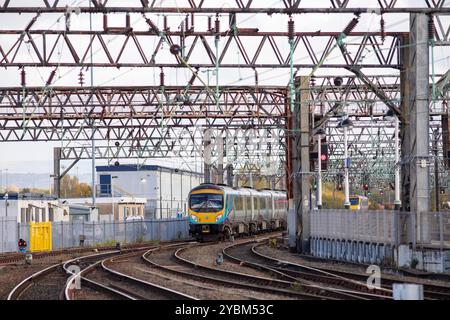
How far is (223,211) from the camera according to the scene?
170 feet

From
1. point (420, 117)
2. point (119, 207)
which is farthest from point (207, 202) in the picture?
point (119, 207)

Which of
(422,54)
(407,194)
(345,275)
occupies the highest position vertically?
(422,54)

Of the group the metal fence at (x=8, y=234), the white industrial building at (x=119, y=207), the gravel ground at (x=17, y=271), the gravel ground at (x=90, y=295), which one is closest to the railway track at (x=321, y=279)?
the gravel ground at (x=90, y=295)

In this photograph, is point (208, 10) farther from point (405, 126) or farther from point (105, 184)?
point (105, 184)

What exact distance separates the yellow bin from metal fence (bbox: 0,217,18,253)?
100cm

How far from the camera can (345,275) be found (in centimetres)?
2675

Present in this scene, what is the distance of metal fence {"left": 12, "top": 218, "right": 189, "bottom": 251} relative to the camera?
180 feet

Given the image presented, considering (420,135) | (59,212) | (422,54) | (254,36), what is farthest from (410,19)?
(59,212)

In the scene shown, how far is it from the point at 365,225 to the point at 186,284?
9.50 meters

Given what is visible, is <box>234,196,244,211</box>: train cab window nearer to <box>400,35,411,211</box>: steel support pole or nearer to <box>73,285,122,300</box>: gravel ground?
<box>400,35,411,211</box>: steel support pole

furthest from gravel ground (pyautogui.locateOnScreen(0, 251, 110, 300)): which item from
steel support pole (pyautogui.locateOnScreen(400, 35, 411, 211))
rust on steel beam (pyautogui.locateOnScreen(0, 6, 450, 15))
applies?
steel support pole (pyautogui.locateOnScreen(400, 35, 411, 211))

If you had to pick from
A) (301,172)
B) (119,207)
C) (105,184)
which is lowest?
(119,207)
